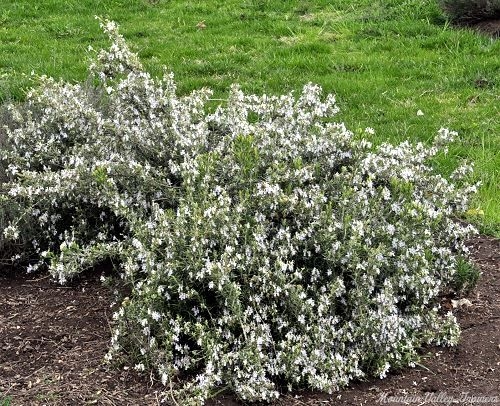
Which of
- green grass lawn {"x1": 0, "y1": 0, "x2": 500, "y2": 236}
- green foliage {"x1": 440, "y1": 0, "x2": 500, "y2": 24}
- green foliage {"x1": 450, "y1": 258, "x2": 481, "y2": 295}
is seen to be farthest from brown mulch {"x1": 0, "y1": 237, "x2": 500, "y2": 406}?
green foliage {"x1": 440, "y1": 0, "x2": 500, "y2": 24}

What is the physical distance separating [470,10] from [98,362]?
762 centimetres

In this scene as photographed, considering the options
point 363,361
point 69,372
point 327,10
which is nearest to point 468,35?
point 327,10

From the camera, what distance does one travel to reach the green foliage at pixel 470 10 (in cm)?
958

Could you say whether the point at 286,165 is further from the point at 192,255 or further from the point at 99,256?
the point at 99,256

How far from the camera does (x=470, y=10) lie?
32.0ft

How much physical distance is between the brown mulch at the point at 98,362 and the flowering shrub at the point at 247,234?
10 centimetres

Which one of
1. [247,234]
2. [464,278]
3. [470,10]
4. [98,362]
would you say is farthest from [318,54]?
[98,362]

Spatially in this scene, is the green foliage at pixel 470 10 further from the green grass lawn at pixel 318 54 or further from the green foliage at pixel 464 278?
the green foliage at pixel 464 278

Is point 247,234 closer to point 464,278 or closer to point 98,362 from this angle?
point 98,362

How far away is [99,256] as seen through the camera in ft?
13.2

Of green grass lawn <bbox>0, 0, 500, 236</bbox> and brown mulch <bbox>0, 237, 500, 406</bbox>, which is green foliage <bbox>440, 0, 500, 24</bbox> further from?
brown mulch <bbox>0, 237, 500, 406</bbox>

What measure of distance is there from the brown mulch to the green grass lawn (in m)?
1.73

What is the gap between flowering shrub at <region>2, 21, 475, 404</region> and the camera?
12.0 ft

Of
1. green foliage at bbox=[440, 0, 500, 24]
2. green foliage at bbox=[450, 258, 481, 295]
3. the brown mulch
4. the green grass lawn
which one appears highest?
green foliage at bbox=[440, 0, 500, 24]
